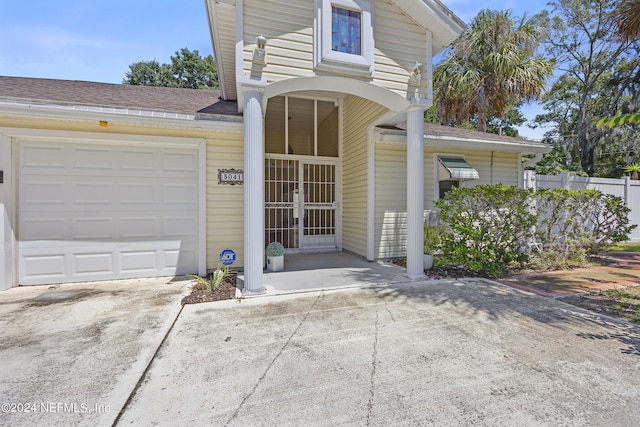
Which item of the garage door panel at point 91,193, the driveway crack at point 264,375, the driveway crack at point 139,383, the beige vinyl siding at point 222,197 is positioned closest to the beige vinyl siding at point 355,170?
the beige vinyl siding at point 222,197

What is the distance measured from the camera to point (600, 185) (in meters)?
8.68

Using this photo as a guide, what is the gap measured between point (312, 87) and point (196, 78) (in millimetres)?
22162

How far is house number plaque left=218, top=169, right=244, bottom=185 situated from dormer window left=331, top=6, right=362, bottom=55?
279cm

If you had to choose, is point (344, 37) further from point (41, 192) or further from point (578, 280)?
point (578, 280)

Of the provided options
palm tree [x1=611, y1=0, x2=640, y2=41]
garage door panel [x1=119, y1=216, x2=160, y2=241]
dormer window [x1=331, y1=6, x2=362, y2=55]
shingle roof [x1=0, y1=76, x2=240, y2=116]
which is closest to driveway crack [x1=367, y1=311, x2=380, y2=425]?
dormer window [x1=331, y1=6, x2=362, y2=55]

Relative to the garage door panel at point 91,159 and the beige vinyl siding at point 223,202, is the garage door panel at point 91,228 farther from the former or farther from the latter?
the beige vinyl siding at point 223,202

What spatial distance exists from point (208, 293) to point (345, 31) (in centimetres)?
457

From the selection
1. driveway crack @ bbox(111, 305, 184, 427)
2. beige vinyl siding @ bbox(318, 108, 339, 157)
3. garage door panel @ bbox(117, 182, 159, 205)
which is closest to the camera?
driveway crack @ bbox(111, 305, 184, 427)

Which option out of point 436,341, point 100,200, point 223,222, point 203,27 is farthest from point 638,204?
point 100,200

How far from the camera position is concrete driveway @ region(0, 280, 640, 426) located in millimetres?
1902

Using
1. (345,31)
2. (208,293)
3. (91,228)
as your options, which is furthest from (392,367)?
(91,228)

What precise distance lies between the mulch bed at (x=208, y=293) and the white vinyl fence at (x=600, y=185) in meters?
7.89

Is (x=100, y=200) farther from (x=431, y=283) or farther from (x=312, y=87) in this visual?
(x=431, y=283)

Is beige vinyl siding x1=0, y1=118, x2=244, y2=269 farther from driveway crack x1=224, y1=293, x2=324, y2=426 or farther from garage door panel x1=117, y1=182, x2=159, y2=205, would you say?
driveway crack x1=224, y1=293, x2=324, y2=426
